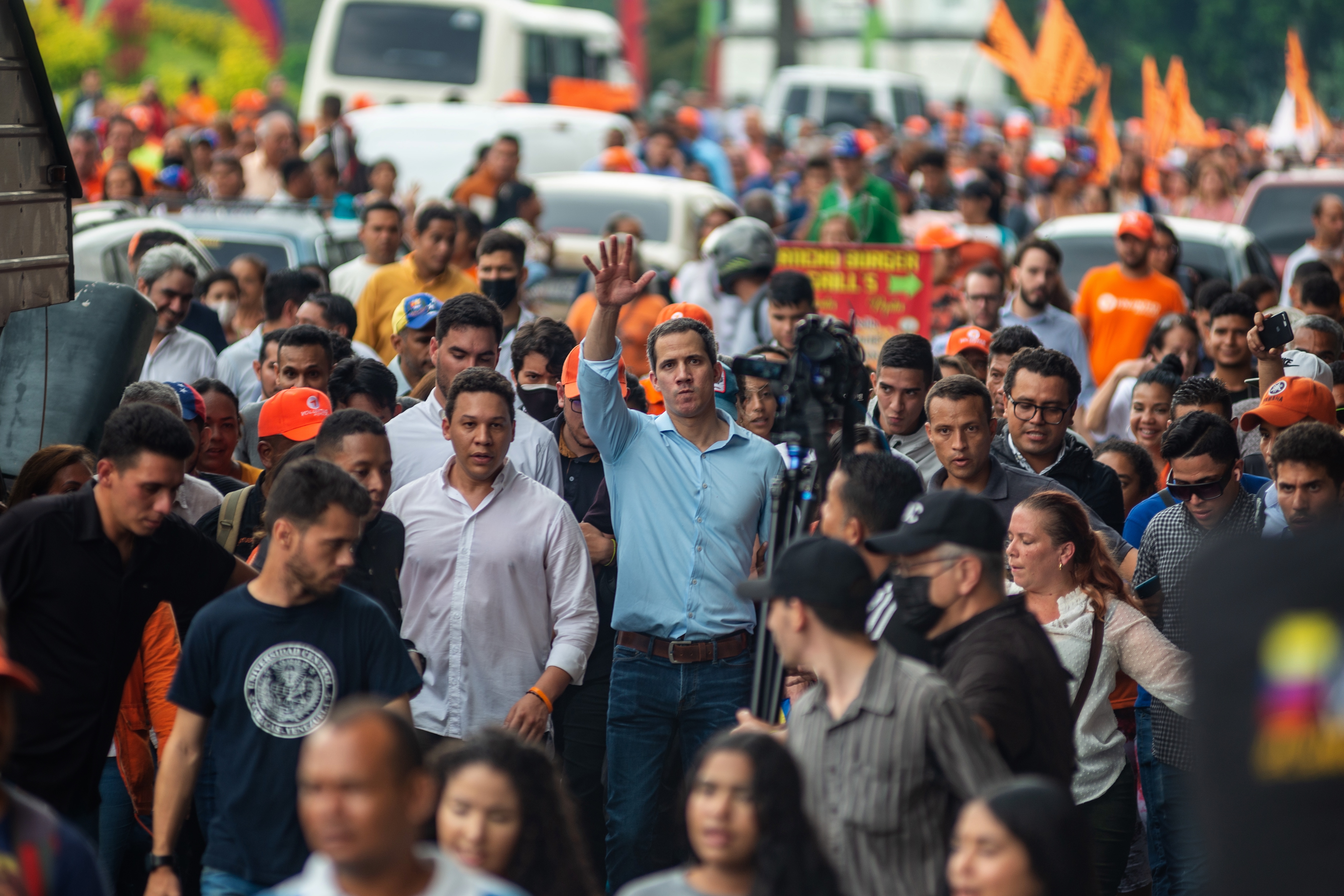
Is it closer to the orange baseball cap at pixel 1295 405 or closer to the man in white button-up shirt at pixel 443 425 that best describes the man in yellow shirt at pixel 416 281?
the man in white button-up shirt at pixel 443 425

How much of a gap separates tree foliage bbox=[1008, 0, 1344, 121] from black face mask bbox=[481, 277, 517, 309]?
2001 inches

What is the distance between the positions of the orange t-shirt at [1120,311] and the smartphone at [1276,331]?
3.40 m

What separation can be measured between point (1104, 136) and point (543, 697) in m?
20.0

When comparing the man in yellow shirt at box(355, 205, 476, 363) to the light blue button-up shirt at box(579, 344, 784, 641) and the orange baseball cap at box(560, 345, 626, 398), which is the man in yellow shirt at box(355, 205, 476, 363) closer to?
the orange baseball cap at box(560, 345, 626, 398)

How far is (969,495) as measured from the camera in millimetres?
4613

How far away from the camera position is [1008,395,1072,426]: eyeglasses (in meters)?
7.17

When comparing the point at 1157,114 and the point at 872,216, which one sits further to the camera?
the point at 1157,114

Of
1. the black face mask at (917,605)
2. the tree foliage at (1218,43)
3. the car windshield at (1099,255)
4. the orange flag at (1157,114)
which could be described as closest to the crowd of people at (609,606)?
the black face mask at (917,605)

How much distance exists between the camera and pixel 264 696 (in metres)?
4.80

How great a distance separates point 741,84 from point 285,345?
228 feet

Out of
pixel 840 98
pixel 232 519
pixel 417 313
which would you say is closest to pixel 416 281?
pixel 417 313

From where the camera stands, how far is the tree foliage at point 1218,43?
59188 millimetres

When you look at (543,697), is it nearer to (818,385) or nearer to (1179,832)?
(818,385)

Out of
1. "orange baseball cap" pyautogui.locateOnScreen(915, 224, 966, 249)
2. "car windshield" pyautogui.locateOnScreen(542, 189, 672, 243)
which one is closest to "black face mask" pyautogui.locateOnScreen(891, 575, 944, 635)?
"orange baseball cap" pyautogui.locateOnScreen(915, 224, 966, 249)
